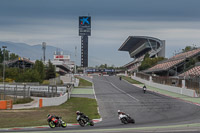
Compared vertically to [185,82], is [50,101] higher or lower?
lower

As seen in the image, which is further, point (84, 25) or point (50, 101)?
point (84, 25)

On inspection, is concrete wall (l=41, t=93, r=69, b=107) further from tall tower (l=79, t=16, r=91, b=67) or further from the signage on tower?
tall tower (l=79, t=16, r=91, b=67)

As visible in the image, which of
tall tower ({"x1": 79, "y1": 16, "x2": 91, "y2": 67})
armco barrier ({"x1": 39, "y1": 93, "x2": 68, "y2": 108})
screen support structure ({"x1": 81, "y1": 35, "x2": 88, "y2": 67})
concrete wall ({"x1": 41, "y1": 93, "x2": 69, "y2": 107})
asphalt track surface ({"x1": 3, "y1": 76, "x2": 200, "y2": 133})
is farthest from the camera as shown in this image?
screen support structure ({"x1": 81, "y1": 35, "x2": 88, "y2": 67})

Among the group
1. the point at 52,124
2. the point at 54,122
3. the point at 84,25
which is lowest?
the point at 52,124

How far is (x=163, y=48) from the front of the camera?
15850 centimetres

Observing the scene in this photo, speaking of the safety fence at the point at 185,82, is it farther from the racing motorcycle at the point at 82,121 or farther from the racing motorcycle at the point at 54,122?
the racing motorcycle at the point at 54,122

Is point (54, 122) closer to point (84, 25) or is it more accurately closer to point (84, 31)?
point (84, 25)

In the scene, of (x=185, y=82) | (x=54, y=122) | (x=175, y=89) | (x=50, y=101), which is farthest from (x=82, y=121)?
(x=175, y=89)

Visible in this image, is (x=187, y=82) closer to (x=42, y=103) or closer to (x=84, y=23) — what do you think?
(x=42, y=103)

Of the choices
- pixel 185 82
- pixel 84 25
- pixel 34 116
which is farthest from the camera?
pixel 84 25

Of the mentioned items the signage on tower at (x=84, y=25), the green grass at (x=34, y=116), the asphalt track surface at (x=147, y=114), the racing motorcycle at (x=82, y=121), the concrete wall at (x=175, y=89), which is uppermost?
the signage on tower at (x=84, y=25)

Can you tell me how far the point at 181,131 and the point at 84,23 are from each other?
171 m

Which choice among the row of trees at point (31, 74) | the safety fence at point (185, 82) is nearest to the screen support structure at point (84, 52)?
the row of trees at point (31, 74)

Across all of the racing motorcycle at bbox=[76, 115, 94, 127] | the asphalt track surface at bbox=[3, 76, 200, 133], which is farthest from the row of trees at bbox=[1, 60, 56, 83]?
the racing motorcycle at bbox=[76, 115, 94, 127]
